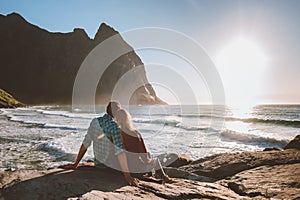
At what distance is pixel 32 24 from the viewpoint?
127750 mm

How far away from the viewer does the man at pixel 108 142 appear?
9.65 feet

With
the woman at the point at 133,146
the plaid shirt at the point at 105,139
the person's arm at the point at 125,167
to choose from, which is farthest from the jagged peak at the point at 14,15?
the person's arm at the point at 125,167

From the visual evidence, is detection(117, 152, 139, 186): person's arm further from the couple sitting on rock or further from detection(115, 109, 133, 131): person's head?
detection(115, 109, 133, 131): person's head

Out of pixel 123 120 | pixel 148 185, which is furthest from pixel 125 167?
pixel 123 120

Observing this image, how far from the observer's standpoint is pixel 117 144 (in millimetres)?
2957

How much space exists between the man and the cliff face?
4026 inches

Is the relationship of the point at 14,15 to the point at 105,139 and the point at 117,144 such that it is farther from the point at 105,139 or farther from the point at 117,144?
the point at 117,144

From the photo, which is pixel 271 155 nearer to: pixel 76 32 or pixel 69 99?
pixel 69 99

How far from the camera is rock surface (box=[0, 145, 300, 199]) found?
7.87 feet

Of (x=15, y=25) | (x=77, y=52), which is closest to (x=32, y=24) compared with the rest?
(x=15, y=25)

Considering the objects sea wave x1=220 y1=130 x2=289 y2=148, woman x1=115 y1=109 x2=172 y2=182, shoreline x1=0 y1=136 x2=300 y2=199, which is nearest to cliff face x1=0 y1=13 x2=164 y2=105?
sea wave x1=220 y1=130 x2=289 y2=148

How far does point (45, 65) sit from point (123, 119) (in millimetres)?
131952

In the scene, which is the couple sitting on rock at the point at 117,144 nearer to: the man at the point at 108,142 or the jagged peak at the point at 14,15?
the man at the point at 108,142

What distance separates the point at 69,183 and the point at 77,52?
130925 mm
